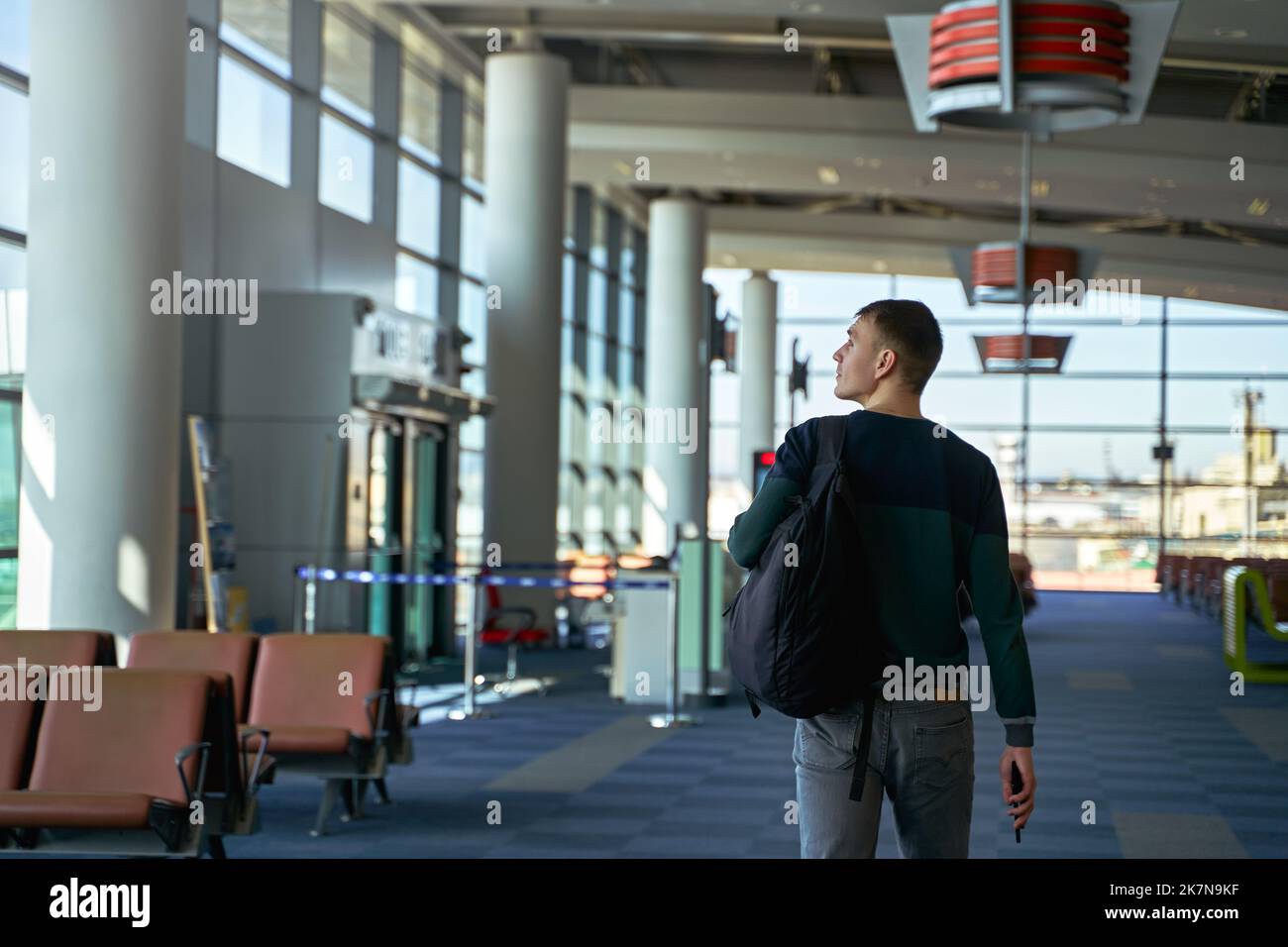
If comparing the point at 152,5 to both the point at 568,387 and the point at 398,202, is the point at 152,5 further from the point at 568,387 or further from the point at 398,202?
the point at 568,387

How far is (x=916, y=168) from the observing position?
854 inches

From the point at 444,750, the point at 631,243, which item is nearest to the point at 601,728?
the point at 444,750

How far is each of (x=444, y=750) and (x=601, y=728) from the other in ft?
5.21

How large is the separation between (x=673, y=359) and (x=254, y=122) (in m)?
12.4

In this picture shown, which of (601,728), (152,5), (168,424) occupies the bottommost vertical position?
(601,728)

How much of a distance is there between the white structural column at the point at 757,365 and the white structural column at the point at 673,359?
6.57m

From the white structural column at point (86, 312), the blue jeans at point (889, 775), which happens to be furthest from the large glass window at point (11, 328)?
the blue jeans at point (889, 775)

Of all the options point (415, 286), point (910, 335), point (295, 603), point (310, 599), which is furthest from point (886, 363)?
point (415, 286)

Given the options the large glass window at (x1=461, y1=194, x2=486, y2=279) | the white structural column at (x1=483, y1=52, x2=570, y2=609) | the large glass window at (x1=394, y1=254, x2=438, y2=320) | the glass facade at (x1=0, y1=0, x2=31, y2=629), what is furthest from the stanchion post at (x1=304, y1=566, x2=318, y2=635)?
the large glass window at (x1=461, y1=194, x2=486, y2=279)

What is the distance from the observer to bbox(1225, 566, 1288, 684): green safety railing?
14609 mm

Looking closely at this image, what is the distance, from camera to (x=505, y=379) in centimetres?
1845

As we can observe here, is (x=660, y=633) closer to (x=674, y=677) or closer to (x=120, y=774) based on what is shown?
(x=674, y=677)

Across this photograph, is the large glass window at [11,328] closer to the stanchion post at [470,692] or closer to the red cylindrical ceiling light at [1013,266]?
the stanchion post at [470,692]

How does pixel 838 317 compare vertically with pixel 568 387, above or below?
above
